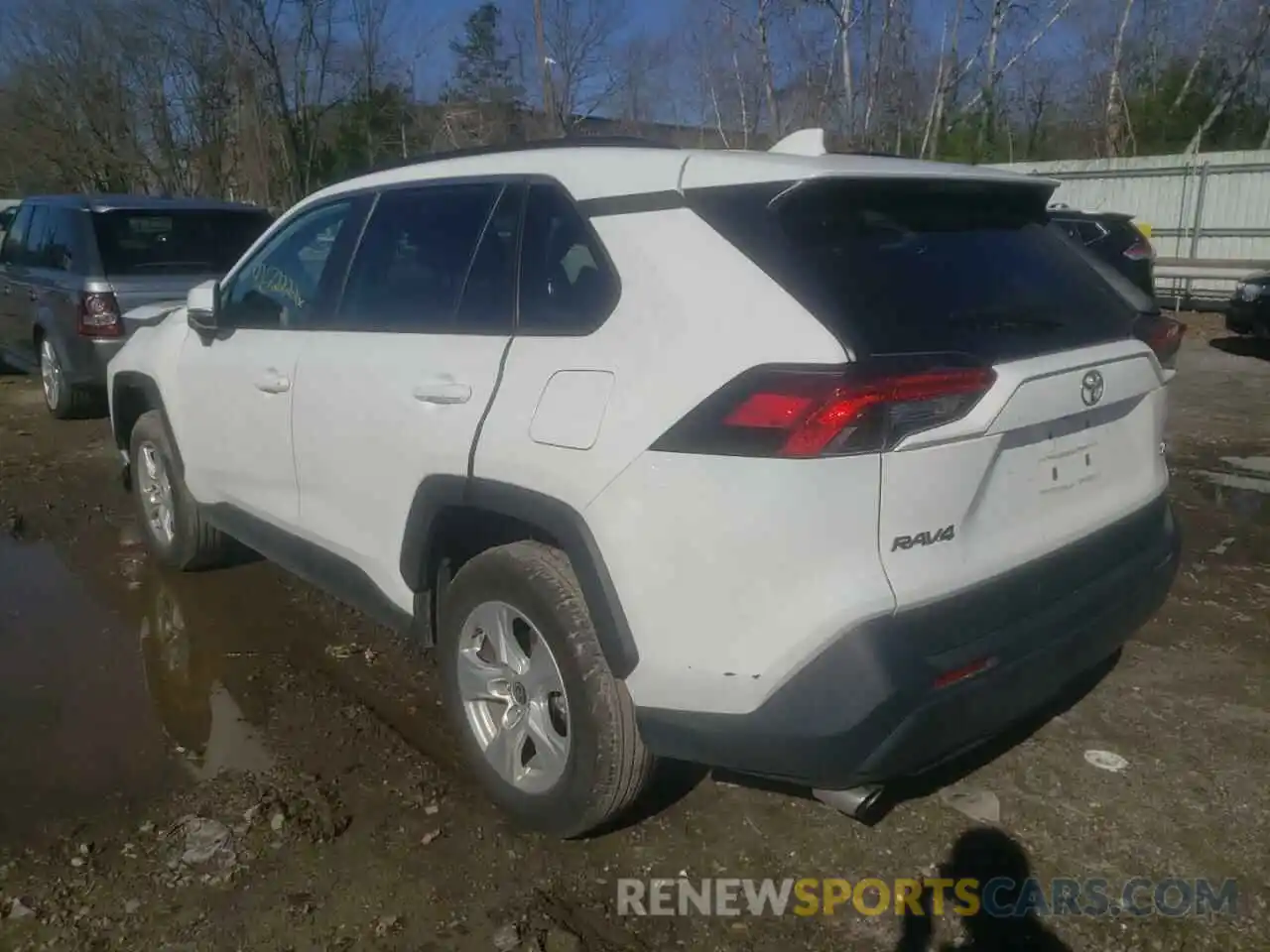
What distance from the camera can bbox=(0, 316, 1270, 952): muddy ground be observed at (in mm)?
2656

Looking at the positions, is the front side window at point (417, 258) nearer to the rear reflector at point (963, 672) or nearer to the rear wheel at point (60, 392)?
the rear reflector at point (963, 672)

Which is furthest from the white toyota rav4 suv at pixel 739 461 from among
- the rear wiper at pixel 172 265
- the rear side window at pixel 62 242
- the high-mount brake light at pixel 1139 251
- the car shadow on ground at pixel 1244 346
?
the car shadow on ground at pixel 1244 346

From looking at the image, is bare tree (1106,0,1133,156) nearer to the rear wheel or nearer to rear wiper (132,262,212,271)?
rear wiper (132,262,212,271)

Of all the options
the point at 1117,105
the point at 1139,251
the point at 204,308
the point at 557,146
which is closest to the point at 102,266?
the point at 204,308

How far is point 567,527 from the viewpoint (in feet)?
8.39

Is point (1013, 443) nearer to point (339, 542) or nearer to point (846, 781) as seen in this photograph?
point (846, 781)

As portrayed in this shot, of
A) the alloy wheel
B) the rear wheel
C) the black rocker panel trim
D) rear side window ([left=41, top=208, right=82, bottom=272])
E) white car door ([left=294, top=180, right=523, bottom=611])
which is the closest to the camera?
the alloy wheel

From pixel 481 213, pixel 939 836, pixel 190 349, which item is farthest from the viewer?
pixel 190 349

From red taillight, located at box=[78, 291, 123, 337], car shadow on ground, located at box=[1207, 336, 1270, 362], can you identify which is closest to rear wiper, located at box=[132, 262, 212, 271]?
red taillight, located at box=[78, 291, 123, 337]

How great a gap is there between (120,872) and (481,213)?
208cm

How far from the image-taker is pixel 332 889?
9.12ft

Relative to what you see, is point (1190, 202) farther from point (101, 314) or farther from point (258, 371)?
point (258, 371)

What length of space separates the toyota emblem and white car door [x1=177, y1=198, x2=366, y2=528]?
2409 millimetres

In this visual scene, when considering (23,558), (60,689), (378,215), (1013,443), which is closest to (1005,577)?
(1013,443)
